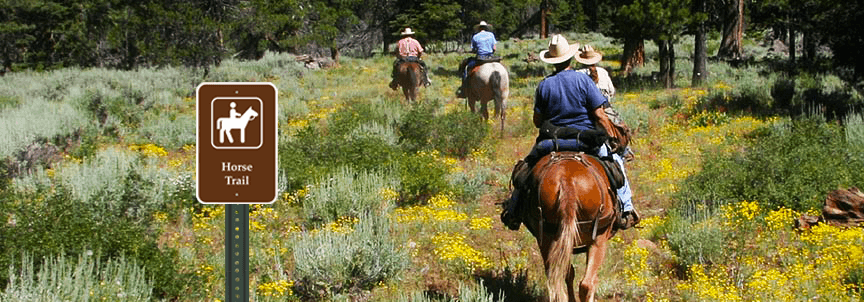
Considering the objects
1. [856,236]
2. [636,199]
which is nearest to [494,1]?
[636,199]

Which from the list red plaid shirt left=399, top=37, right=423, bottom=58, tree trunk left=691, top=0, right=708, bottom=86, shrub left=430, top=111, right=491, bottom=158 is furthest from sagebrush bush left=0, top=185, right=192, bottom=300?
tree trunk left=691, top=0, right=708, bottom=86

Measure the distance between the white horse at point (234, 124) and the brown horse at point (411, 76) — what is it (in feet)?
48.1

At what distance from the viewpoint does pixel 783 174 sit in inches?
334

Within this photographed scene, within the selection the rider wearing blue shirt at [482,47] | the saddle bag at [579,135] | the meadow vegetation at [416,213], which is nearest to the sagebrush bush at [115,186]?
the meadow vegetation at [416,213]

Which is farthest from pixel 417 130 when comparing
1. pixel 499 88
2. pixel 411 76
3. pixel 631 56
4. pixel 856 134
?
pixel 631 56

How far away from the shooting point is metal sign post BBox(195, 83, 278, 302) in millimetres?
3104

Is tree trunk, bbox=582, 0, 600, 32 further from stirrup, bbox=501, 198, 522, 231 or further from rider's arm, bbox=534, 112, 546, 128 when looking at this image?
stirrup, bbox=501, 198, 522, 231

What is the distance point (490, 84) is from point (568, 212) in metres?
9.96

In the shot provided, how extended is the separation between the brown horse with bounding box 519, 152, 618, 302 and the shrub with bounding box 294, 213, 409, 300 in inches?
64.7

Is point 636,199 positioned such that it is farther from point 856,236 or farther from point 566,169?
point 566,169

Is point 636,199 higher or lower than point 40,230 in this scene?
lower

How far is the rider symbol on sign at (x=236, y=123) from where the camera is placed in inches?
122

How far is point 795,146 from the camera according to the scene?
9953 mm

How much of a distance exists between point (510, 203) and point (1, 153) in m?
8.32
